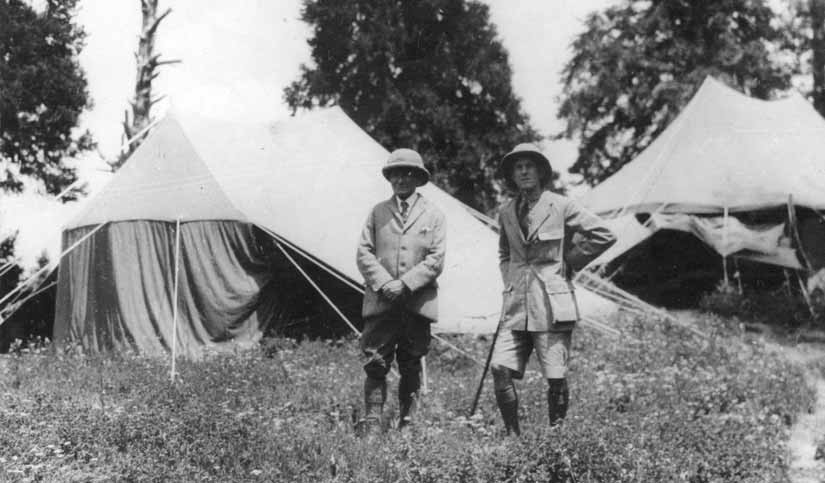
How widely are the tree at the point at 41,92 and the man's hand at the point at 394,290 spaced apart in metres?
13.0

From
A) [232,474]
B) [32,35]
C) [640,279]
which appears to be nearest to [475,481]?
[232,474]

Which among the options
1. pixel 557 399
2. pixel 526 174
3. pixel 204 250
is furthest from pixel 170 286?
pixel 557 399

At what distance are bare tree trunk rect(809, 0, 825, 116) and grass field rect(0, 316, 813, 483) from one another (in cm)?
1995

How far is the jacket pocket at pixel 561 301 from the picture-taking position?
4.76 metres

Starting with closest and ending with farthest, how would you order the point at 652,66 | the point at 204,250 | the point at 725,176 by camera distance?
the point at 204,250
the point at 725,176
the point at 652,66

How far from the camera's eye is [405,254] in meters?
5.33

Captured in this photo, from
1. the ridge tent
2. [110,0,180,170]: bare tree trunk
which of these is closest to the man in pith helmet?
the ridge tent

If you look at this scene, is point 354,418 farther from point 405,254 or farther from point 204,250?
point 204,250

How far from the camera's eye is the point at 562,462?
4199 mm

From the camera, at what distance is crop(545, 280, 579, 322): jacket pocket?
476cm

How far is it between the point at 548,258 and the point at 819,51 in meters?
24.2

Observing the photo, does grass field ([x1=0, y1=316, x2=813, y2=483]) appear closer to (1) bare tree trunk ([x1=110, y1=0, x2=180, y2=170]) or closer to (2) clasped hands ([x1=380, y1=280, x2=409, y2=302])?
(2) clasped hands ([x1=380, y1=280, x2=409, y2=302])

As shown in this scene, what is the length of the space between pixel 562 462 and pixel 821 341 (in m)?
7.28

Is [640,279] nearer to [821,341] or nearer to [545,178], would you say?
[821,341]
